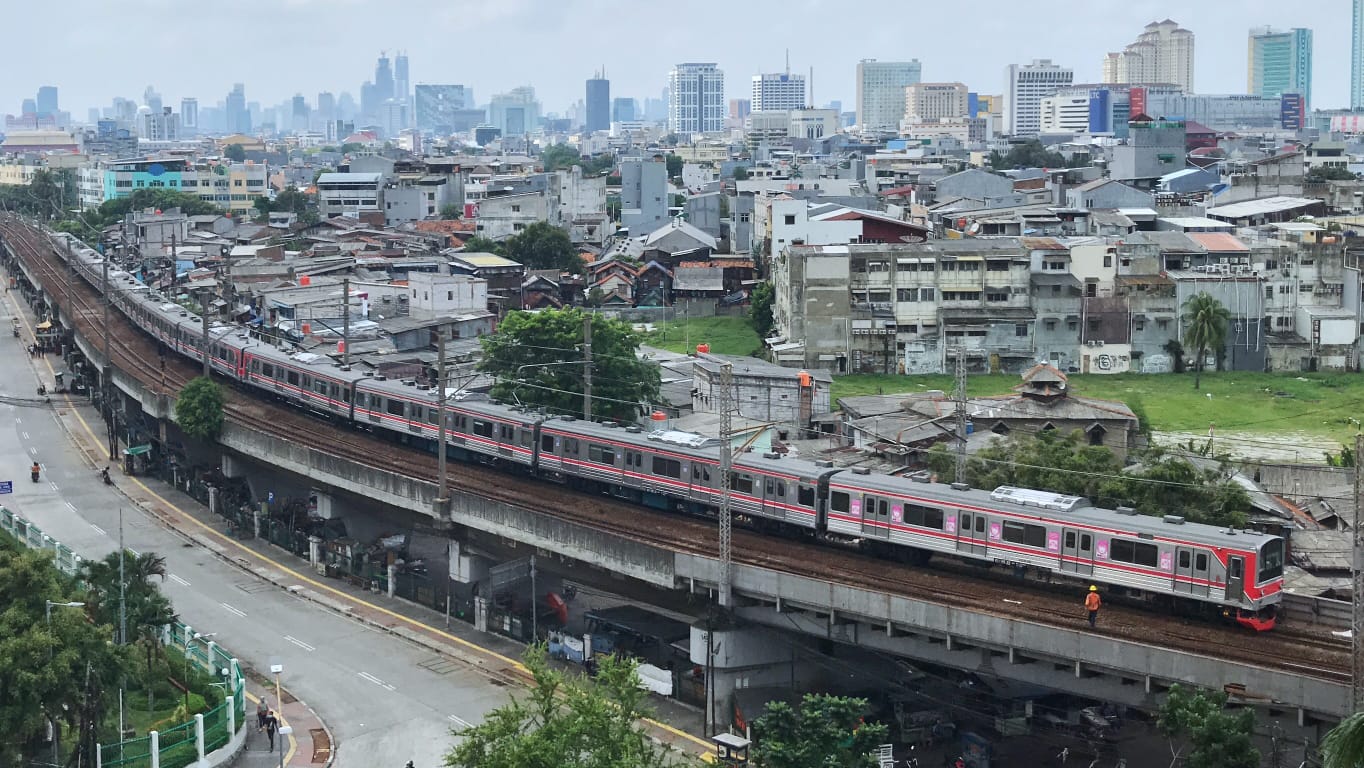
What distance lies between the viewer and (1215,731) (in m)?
20.0

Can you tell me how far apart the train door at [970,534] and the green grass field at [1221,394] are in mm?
22426

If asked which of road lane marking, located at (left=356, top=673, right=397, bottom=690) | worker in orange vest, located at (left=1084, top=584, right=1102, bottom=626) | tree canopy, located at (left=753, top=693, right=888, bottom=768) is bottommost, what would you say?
road lane marking, located at (left=356, top=673, right=397, bottom=690)

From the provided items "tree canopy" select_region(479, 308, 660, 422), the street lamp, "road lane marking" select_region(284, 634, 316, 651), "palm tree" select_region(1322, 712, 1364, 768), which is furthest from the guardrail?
"palm tree" select_region(1322, 712, 1364, 768)

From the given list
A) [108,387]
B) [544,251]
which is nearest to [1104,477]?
[108,387]

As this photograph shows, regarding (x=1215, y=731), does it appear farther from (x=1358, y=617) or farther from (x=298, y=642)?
(x=298, y=642)

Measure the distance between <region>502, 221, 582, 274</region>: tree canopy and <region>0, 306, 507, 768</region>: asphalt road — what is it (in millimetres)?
35556

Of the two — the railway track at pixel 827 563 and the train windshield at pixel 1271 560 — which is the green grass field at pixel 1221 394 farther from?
the train windshield at pixel 1271 560

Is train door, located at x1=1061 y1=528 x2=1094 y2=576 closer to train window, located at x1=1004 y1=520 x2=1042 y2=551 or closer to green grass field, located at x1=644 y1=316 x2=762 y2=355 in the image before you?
train window, located at x1=1004 y1=520 x2=1042 y2=551

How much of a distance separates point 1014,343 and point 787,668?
3271cm

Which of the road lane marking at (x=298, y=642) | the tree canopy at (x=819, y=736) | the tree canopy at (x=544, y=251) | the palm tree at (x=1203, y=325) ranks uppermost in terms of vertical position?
the tree canopy at (x=544, y=251)

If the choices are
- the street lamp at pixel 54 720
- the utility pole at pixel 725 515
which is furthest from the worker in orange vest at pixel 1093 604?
the street lamp at pixel 54 720

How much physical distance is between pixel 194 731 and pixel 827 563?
10820 mm

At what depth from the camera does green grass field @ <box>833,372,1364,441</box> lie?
4838 cm

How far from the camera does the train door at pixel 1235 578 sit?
23.2 meters
